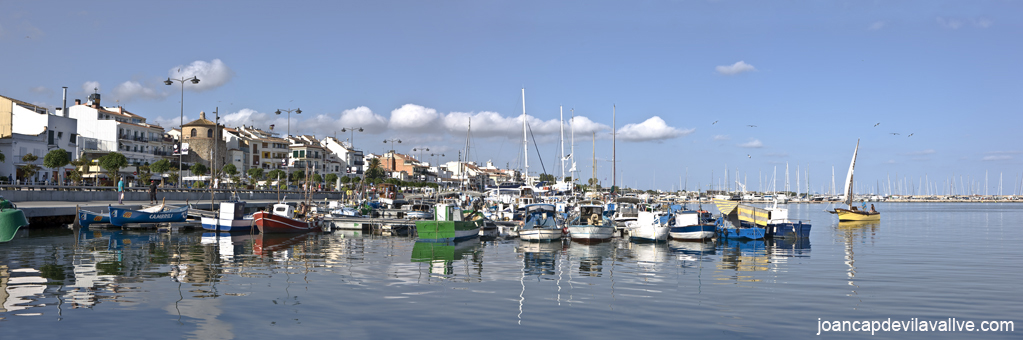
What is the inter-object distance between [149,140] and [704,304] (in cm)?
11483

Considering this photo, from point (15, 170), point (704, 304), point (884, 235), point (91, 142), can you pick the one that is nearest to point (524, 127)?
point (884, 235)

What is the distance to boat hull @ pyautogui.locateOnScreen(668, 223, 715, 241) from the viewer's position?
46000 millimetres

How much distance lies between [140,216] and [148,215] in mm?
525

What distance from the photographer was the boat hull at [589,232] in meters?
44.8

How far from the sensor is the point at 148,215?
4916 cm

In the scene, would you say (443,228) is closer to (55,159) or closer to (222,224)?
(222,224)

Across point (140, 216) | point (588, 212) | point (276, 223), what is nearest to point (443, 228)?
point (276, 223)

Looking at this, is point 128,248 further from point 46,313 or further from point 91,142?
point 91,142

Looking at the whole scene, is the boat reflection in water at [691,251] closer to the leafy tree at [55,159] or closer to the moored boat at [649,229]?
the moored boat at [649,229]

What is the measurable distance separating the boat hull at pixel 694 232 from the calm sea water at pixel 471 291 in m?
6.85

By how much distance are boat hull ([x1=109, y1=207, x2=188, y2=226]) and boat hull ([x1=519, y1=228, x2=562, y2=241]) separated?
25675 mm

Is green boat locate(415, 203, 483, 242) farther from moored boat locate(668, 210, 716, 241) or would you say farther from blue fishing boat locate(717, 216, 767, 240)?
blue fishing boat locate(717, 216, 767, 240)

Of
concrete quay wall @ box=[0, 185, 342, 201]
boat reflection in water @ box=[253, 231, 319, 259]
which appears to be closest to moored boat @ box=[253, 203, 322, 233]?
boat reflection in water @ box=[253, 231, 319, 259]

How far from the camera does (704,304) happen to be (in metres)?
20.0
